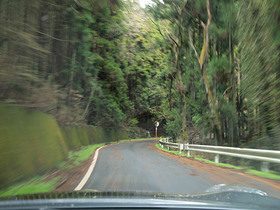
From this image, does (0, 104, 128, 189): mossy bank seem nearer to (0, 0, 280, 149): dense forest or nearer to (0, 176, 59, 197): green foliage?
(0, 176, 59, 197): green foliage

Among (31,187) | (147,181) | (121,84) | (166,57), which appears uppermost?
(166,57)

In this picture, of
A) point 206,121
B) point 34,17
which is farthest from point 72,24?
point 206,121

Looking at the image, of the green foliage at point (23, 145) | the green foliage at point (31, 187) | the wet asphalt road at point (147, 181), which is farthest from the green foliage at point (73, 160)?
the green foliage at point (31, 187)

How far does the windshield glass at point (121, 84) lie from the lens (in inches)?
299

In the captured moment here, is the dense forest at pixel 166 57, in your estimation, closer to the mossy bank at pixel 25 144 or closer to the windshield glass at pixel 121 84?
the windshield glass at pixel 121 84

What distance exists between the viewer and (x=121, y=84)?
32781 mm

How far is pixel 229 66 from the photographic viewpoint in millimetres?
18766

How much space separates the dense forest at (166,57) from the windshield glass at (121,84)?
0.21 feet

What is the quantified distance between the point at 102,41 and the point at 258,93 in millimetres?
12995

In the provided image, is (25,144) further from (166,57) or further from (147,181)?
(166,57)

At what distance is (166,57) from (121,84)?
830cm

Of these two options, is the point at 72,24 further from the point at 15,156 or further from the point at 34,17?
the point at 15,156

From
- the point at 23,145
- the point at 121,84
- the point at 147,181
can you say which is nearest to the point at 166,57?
the point at 121,84

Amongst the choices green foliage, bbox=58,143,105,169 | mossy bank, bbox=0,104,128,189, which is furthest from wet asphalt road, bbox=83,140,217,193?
green foliage, bbox=58,143,105,169
